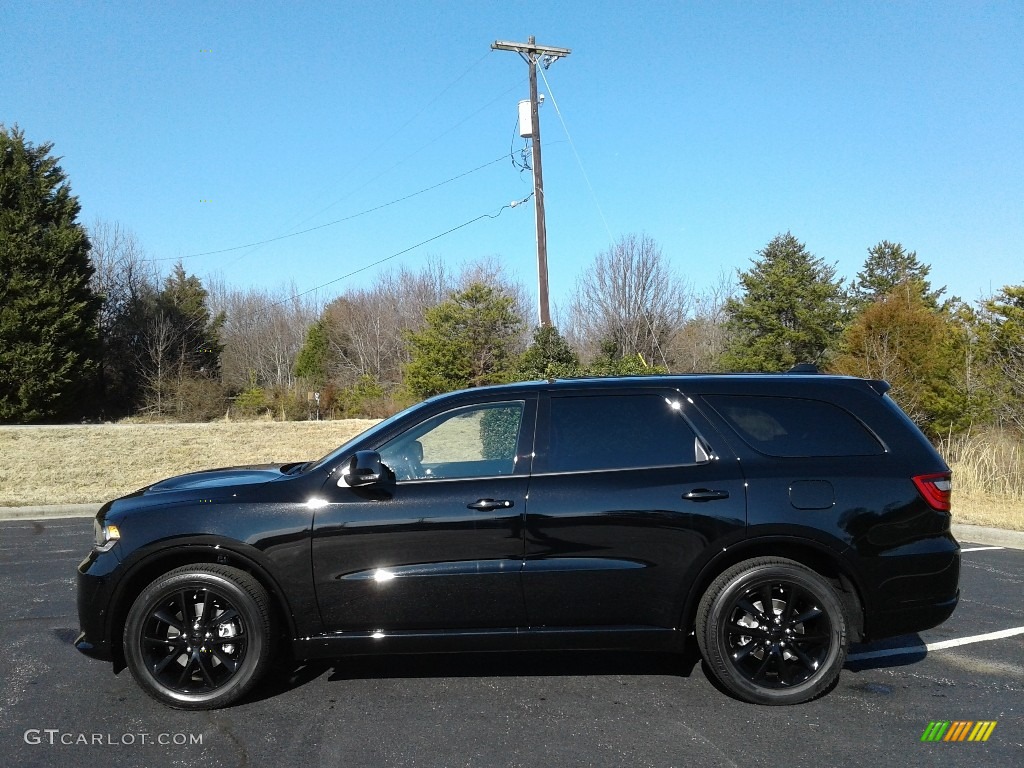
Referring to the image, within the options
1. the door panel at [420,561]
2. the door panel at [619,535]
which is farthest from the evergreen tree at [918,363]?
the door panel at [420,561]

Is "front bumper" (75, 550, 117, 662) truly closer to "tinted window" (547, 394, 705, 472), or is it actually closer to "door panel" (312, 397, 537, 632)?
"door panel" (312, 397, 537, 632)

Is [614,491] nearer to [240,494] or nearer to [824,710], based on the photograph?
[824,710]

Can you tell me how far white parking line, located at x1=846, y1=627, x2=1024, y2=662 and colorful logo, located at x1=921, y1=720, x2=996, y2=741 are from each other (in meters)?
0.94

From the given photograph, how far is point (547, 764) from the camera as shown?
138 inches

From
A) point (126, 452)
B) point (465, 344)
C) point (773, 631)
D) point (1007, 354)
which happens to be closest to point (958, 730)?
point (773, 631)

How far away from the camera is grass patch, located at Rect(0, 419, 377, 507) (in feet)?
47.4

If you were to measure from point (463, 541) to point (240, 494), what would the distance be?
1.25 meters

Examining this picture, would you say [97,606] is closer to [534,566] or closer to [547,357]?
[534,566]

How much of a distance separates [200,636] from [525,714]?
1785 millimetres

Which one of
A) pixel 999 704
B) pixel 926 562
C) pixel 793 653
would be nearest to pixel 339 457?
pixel 793 653

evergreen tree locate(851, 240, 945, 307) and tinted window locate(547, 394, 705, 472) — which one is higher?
evergreen tree locate(851, 240, 945, 307)

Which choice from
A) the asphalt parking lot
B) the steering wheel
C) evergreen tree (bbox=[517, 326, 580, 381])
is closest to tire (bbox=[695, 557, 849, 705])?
the asphalt parking lot

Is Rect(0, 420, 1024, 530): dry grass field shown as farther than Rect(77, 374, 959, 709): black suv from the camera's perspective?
Yes

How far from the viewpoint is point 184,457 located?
17.5 meters
